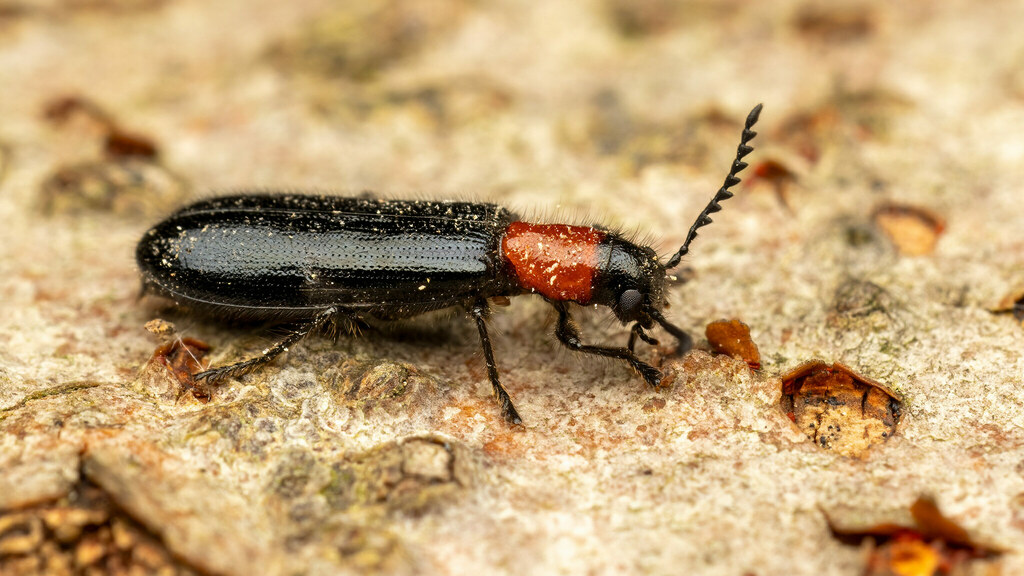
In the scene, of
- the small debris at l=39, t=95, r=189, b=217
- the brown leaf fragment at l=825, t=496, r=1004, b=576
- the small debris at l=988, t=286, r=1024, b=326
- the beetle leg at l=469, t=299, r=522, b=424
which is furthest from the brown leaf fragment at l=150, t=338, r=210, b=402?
the small debris at l=988, t=286, r=1024, b=326

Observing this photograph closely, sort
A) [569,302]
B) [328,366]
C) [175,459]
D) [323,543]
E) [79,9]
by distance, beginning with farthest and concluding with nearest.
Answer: [79,9]
[569,302]
[328,366]
[175,459]
[323,543]

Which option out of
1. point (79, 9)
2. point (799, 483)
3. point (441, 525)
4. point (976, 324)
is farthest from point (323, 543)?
point (79, 9)

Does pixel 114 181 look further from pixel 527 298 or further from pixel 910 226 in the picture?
pixel 910 226

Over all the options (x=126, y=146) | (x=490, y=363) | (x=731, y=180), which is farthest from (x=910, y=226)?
(x=126, y=146)

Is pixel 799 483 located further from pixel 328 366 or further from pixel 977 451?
pixel 328 366

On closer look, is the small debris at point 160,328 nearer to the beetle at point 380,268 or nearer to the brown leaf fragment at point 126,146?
the beetle at point 380,268

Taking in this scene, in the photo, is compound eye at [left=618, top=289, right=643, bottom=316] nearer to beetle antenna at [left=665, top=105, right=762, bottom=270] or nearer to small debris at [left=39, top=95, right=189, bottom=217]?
beetle antenna at [left=665, top=105, right=762, bottom=270]

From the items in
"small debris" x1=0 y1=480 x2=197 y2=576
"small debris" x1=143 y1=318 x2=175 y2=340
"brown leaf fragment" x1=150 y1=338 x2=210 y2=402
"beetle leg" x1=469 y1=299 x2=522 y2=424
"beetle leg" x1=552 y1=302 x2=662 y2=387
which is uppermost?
"beetle leg" x1=552 y1=302 x2=662 y2=387
